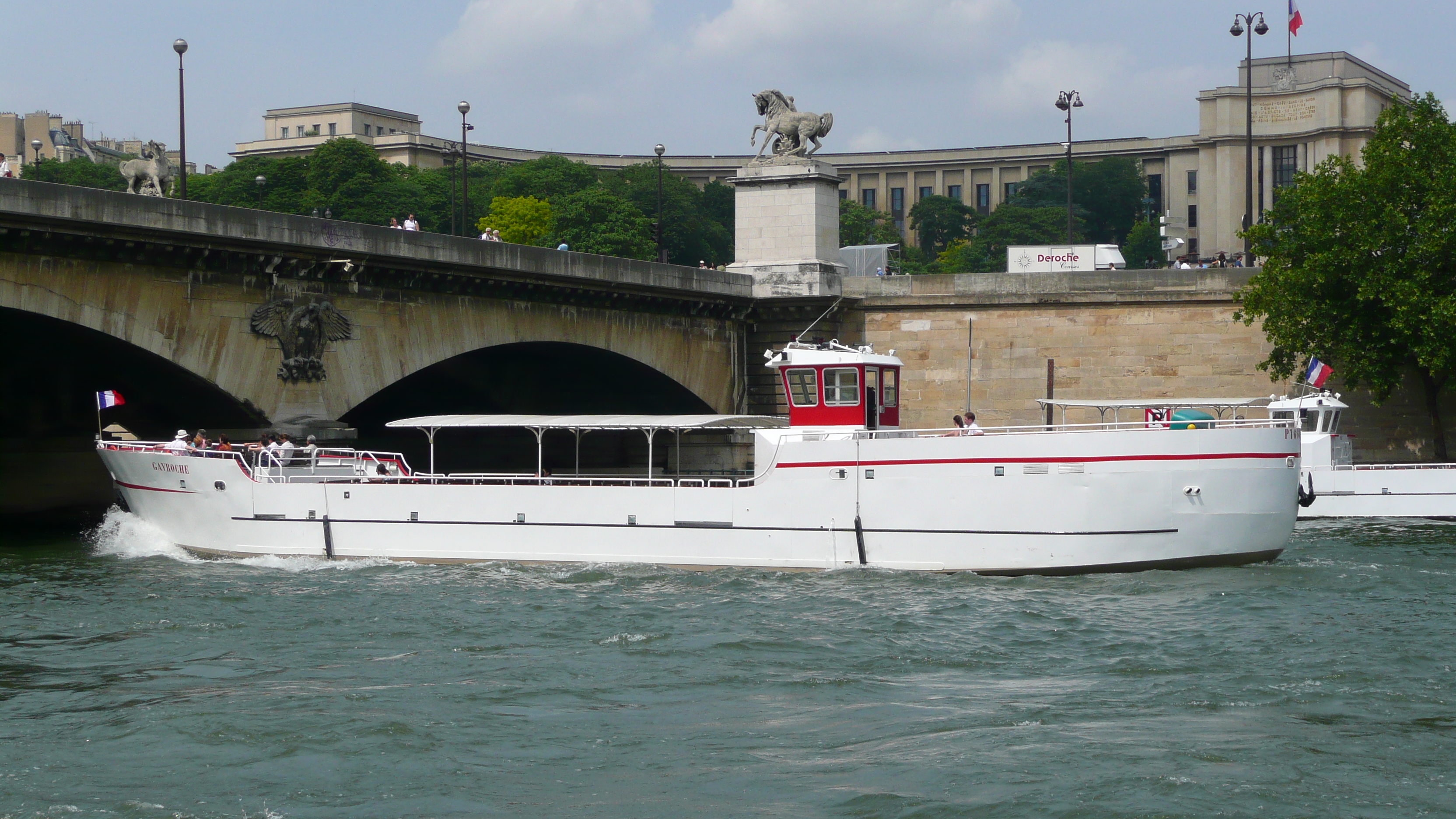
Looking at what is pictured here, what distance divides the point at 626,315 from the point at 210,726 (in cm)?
2758

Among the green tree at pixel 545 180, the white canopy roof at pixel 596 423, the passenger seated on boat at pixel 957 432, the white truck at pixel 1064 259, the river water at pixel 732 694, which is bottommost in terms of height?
the river water at pixel 732 694

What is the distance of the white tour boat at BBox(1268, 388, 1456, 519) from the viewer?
41.6 metres

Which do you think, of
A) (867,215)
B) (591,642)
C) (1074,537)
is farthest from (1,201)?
(867,215)

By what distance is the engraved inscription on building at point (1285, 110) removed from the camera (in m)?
125

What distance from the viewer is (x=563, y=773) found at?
50.8 ft

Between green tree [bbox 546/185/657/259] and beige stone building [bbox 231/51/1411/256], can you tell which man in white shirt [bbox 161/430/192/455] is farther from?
beige stone building [bbox 231/51/1411/256]

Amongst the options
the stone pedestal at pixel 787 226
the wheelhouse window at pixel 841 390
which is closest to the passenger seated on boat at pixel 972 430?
the wheelhouse window at pixel 841 390

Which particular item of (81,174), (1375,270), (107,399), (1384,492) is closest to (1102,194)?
(81,174)

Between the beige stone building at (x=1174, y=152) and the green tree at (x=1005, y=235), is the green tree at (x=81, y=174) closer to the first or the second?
the beige stone building at (x=1174, y=152)

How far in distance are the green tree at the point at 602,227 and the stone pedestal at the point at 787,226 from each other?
156 ft

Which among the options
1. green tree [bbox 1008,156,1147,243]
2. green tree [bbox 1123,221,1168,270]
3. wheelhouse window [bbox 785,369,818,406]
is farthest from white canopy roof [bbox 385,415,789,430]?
green tree [bbox 1008,156,1147,243]

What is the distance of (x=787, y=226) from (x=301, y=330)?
19711 millimetres

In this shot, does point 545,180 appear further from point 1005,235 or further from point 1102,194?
point 1102,194

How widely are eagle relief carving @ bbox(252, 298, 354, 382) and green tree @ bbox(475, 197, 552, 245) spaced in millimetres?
67405
